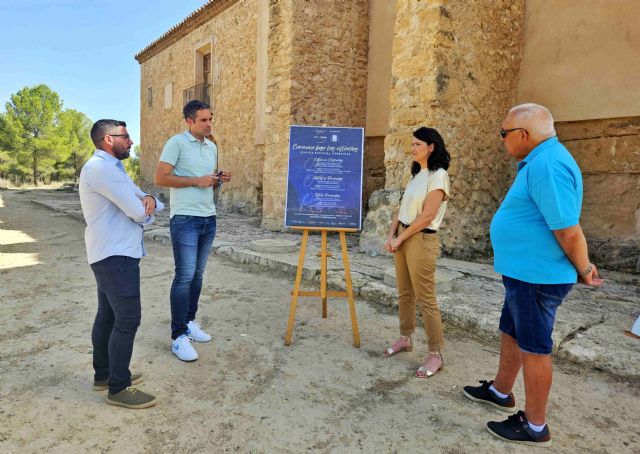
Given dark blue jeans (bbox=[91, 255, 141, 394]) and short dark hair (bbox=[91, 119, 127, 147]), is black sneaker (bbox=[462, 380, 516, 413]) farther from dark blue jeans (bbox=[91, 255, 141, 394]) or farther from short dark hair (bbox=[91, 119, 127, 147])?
short dark hair (bbox=[91, 119, 127, 147])

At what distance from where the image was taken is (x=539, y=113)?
1.97 meters

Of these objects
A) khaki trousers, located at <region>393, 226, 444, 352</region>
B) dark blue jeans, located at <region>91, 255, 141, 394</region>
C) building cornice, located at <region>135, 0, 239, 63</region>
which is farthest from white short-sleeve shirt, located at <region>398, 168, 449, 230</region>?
building cornice, located at <region>135, 0, 239, 63</region>

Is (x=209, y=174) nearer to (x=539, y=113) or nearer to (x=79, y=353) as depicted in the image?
(x=79, y=353)

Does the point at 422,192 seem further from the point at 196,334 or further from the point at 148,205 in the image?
the point at 196,334

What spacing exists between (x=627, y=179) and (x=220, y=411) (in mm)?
5590

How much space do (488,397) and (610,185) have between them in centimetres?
443

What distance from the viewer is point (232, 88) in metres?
11.5

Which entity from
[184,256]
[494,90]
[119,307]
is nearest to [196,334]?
[184,256]

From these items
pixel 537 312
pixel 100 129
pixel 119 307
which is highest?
pixel 100 129

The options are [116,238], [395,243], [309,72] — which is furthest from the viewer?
[309,72]

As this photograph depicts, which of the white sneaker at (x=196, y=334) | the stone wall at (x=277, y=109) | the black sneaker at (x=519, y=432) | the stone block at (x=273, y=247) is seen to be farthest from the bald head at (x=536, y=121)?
the stone wall at (x=277, y=109)

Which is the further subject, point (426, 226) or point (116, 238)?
point (426, 226)

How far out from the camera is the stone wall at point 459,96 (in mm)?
5309

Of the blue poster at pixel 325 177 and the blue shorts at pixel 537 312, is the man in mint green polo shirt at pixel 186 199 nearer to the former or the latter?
the blue poster at pixel 325 177
